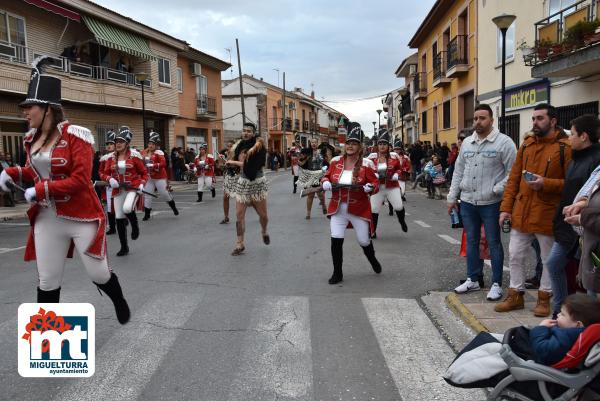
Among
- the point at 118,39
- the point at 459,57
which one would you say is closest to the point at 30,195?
the point at 118,39

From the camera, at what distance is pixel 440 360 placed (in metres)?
4.00

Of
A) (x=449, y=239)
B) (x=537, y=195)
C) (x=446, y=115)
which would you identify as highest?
(x=446, y=115)

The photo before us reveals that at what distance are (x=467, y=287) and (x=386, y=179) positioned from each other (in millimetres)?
4472

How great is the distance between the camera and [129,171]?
8789mm

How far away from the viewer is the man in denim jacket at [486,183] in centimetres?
534

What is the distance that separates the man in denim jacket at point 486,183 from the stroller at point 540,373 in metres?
2.55

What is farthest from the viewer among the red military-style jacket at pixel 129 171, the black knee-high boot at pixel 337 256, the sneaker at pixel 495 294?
the red military-style jacket at pixel 129 171

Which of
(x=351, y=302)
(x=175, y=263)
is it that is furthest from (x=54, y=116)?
(x=175, y=263)

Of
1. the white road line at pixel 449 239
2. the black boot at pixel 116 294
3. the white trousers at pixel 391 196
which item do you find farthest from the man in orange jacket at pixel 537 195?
the white trousers at pixel 391 196

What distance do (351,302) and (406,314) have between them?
0.63 m

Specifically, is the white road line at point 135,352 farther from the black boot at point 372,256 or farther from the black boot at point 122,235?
the black boot at point 122,235

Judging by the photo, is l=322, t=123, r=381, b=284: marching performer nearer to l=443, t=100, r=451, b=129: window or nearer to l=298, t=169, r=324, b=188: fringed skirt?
l=298, t=169, r=324, b=188: fringed skirt

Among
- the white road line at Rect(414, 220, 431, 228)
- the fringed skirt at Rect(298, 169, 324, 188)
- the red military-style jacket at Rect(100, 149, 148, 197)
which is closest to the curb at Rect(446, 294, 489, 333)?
the red military-style jacket at Rect(100, 149, 148, 197)

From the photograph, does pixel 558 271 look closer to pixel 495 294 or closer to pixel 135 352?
pixel 495 294
